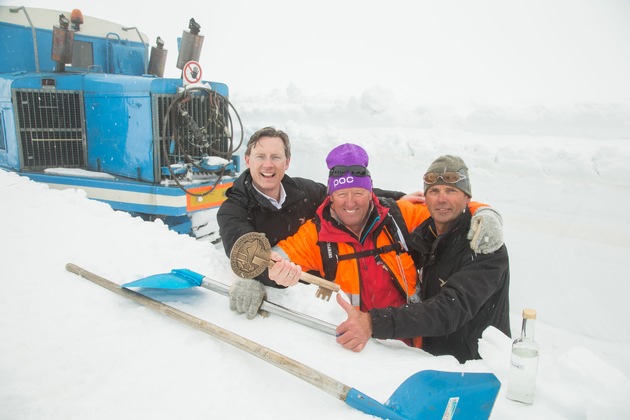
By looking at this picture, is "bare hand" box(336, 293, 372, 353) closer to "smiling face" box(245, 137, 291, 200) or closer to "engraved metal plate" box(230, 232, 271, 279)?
"engraved metal plate" box(230, 232, 271, 279)

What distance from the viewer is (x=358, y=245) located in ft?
8.31

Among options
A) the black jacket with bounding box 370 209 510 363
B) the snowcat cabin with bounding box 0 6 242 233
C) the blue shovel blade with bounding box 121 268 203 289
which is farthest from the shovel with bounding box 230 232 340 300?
the snowcat cabin with bounding box 0 6 242 233

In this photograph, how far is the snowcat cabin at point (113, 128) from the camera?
5133 mm

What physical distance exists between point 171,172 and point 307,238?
2888mm

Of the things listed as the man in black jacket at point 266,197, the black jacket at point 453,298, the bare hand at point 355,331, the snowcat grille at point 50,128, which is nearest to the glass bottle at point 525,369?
the black jacket at point 453,298

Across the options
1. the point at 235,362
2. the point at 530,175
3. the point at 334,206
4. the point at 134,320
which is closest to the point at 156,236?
the point at 134,320

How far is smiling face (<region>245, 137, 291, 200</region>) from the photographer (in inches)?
112

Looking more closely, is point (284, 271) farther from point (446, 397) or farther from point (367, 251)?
point (446, 397)

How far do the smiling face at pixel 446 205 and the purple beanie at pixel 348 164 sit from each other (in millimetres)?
424

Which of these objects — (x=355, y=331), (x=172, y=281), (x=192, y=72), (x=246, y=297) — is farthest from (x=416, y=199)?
(x=192, y=72)

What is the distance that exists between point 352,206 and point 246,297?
816mm

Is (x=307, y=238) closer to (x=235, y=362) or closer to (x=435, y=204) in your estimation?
(x=435, y=204)

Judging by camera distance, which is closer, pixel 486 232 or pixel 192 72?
pixel 486 232

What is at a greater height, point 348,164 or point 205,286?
point 348,164
